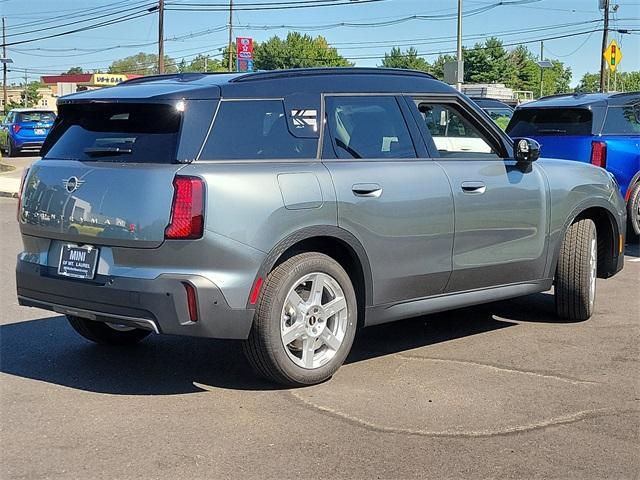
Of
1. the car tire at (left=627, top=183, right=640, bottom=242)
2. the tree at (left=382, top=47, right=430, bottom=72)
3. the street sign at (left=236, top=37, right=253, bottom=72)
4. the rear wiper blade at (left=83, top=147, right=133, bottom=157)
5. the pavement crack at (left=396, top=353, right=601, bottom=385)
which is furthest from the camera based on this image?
the tree at (left=382, top=47, right=430, bottom=72)

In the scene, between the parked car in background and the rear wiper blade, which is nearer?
the rear wiper blade

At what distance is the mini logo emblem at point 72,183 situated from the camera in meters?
4.95

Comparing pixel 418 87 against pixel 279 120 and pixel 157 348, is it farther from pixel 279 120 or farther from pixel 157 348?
pixel 157 348

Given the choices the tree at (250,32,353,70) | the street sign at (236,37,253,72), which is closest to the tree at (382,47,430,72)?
the tree at (250,32,353,70)

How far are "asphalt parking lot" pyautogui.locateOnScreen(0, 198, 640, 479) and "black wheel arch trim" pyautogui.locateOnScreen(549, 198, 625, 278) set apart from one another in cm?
61

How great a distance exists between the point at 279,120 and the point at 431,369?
1.83m

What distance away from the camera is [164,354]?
5938 mm

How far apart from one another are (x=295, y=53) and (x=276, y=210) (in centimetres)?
11692

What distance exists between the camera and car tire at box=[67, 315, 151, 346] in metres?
6.01

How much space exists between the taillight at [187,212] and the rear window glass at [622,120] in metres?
7.32

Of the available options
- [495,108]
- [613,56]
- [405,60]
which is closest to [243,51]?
[613,56]

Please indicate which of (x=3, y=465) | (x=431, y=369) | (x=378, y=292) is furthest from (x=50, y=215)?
(x=431, y=369)

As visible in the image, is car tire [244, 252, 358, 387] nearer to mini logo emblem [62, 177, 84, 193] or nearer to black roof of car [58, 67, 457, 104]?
black roof of car [58, 67, 457, 104]

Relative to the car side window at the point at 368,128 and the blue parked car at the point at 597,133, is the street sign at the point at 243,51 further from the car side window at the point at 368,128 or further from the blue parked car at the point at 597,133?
the car side window at the point at 368,128
